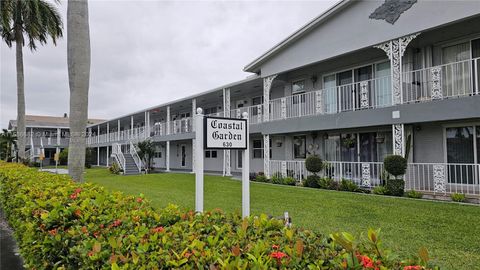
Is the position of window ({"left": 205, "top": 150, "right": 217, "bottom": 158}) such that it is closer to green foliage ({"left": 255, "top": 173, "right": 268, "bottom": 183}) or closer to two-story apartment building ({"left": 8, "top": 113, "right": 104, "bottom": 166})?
green foliage ({"left": 255, "top": 173, "right": 268, "bottom": 183})

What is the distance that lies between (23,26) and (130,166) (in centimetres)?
1211

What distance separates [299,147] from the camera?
17.1 m

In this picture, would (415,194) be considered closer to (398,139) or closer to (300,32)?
(398,139)

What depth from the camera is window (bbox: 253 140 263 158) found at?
69.6ft

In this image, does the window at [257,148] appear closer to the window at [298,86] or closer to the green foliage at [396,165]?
the window at [298,86]

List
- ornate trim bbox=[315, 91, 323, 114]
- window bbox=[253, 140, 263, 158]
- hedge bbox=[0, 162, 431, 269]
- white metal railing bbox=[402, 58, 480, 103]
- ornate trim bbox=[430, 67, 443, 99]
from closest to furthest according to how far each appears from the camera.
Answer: hedge bbox=[0, 162, 431, 269] < white metal railing bbox=[402, 58, 480, 103] < ornate trim bbox=[430, 67, 443, 99] < ornate trim bbox=[315, 91, 323, 114] < window bbox=[253, 140, 263, 158]

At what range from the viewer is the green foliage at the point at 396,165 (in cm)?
1058

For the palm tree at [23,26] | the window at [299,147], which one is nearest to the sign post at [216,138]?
the window at [299,147]

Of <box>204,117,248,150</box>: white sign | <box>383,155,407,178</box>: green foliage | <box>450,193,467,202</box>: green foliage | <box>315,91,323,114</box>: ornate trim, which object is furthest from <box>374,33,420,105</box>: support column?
<box>204,117,248,150</box>: white sign

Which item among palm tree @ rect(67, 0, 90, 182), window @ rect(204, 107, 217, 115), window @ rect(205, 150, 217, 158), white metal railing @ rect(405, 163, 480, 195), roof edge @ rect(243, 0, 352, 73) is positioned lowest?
white metal railing @ rect(405, 163, 480, 195)

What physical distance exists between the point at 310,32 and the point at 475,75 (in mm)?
6993

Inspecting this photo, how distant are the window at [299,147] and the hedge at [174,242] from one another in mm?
13572

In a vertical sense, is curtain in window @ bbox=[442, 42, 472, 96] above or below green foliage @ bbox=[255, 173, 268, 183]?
above

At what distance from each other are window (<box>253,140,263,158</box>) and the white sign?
16.2m
